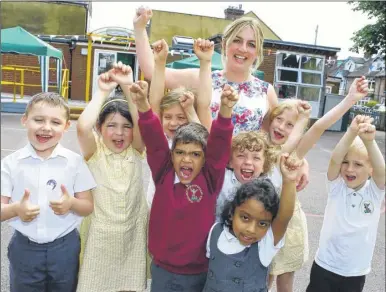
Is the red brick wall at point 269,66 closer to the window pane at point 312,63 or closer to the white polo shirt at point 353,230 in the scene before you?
the window pane at point 312,63

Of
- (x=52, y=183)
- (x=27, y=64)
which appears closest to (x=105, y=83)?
(x=52, y=183)

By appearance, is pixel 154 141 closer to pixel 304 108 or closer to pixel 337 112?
pixel 304 108

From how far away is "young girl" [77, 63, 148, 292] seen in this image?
1.77 meters

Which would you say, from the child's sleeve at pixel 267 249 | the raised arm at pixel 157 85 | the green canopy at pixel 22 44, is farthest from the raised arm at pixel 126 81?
the green canopy at pixel 22 44

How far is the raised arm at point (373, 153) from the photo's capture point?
1.67m

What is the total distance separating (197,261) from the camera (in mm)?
1665

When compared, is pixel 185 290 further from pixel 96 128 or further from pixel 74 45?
pixel 74 45

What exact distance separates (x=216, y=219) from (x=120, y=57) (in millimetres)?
12335

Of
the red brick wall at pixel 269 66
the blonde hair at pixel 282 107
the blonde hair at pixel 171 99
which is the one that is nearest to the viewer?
the blonde hair at pixel 171 99

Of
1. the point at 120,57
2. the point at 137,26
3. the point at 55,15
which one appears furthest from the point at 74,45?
the point at 137,26

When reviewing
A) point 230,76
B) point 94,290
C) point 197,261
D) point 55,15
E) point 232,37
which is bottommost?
point 94,290

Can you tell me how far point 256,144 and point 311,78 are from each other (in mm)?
13672

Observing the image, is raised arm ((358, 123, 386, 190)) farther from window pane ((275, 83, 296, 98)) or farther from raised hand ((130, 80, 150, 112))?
window pane ((275, 83, 296, 98))

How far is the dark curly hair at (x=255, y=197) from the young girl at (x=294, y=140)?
257mm
